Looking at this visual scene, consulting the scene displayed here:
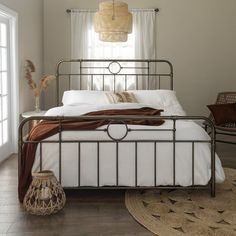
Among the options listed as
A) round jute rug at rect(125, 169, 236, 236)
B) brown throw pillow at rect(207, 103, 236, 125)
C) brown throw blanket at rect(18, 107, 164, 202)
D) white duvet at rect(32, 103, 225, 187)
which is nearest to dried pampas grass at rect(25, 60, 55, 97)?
brown throw blanket at rect(18, 107, 164, 202)

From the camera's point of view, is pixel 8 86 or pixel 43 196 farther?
pixel 8 86

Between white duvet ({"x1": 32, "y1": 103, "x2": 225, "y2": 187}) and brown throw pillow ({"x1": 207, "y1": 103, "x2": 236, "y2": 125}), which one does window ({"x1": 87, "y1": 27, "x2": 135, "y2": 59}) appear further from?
white duvet ({"x1": 32, "y1": 103, "x2": 225, "y2": 187})

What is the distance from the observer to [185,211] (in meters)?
3.01

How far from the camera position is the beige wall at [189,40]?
5906 millimetres

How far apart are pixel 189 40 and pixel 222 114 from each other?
1.45 m

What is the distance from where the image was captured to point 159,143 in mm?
3256

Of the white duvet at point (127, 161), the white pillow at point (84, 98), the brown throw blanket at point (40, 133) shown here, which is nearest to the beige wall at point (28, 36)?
the white pillow at point (84, 98)

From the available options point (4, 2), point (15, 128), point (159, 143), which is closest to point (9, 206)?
point (159, 143)

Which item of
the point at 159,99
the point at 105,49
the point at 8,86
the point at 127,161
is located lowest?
the point at 127,161

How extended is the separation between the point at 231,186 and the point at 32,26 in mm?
3348

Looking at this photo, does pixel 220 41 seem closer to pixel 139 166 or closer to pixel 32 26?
pixel 32 26

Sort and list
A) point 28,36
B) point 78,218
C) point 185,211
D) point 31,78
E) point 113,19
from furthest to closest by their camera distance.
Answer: point 28,36 → point 31,78 → point 113,19 → point 185,211 → point 78,218

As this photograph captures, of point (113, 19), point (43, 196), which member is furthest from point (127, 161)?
point (113, 19)

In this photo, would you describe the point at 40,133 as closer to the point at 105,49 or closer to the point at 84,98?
the point at 84,98
